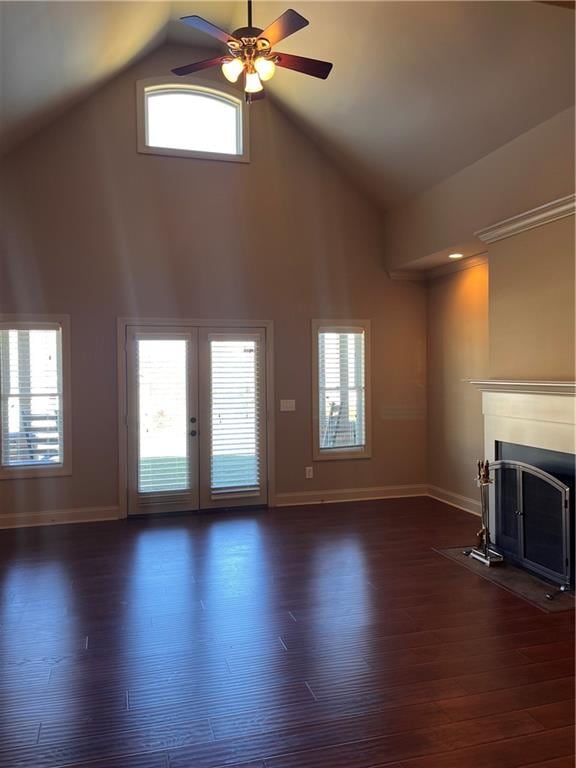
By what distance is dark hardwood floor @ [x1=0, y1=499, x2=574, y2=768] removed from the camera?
2.31 m

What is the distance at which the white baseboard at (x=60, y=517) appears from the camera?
18.5ft

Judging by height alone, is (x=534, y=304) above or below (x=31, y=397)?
above

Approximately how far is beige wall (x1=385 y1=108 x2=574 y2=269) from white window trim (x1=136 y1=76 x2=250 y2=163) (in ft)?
6.35

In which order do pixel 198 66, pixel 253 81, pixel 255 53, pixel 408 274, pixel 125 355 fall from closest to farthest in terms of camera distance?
pixel 255 53 → pixel 253 81 → pixel 198 66 → pixel 125 355 → pixel 408 274

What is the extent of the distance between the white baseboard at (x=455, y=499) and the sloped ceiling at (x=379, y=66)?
3.42m

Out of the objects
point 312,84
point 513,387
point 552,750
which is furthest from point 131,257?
point 552,750

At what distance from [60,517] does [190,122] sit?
14.8 ft

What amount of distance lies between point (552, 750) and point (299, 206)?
5.61 meters

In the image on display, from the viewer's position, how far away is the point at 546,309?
4.23 m

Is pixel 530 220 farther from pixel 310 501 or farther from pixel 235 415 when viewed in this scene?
pixel 310 501

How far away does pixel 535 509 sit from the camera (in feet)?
13.7

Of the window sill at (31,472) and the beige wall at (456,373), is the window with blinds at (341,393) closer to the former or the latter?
the beige wall at (456,373)

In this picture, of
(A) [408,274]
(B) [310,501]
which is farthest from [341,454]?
(A) [408,274]

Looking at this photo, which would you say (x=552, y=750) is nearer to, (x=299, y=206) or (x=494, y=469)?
(x=494, y=469)
